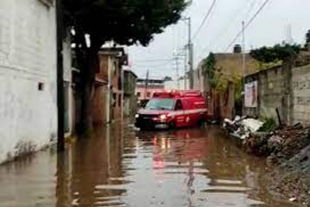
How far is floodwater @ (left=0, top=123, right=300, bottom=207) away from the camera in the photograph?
459 inches

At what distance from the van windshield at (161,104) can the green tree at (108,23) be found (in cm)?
600

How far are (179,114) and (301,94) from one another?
62.1 ft

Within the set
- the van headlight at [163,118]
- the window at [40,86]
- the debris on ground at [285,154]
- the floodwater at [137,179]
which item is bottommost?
the floodwater at [137,179]

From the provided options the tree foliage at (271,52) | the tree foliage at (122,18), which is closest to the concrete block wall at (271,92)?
the tree foliage at (122,18)

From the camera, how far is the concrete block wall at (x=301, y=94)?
19.8 m

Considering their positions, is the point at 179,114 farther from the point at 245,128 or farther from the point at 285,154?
the point at 285,154

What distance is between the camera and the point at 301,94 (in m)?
20.7

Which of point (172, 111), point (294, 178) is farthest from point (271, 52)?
point (294, 178)

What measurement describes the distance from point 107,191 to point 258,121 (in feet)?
46.6

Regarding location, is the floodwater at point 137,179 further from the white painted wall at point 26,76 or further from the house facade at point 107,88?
the house facade at point 107,88

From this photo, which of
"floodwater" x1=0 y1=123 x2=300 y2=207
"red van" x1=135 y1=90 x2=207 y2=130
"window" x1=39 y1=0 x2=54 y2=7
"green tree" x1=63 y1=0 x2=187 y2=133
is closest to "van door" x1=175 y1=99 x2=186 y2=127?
"red van" x1=135 y1=90 x2=207 y2=130

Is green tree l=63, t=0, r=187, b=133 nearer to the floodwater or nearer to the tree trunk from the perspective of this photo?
the tree trunk

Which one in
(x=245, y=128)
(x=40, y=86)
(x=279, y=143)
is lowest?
(x=279, y=143)

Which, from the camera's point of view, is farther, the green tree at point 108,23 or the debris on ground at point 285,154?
the green tree at point 108,23
